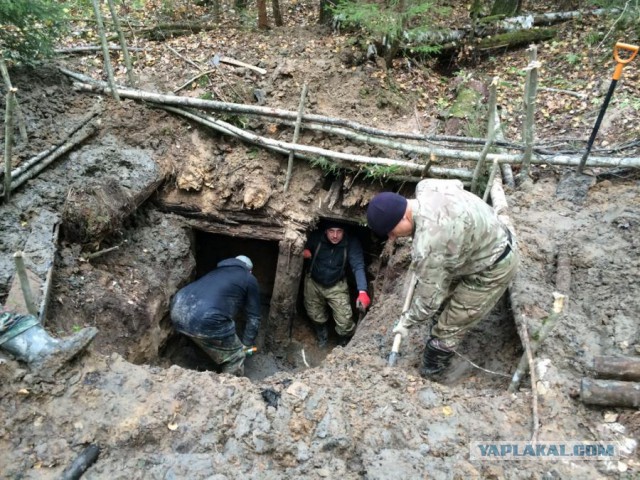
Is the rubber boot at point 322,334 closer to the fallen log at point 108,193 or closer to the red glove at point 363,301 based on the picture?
the red glove at point 363,301

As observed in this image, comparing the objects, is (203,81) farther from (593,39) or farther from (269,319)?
(593,39)

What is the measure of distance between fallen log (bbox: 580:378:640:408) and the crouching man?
12.2ft

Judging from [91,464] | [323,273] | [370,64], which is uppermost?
[370,64]

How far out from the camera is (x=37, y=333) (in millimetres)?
3631

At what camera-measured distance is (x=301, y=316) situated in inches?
323

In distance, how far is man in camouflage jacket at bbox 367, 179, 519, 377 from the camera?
11.3 feet

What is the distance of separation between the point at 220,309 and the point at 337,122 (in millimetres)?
2878

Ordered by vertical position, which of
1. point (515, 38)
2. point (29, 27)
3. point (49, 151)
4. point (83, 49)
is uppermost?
point (515, 38)

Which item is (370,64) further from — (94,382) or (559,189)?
(94,382)

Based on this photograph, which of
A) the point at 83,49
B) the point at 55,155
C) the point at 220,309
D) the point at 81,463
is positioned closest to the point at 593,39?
the point at 220,309

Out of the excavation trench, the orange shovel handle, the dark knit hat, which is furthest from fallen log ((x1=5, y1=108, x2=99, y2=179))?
the orange shovel handle

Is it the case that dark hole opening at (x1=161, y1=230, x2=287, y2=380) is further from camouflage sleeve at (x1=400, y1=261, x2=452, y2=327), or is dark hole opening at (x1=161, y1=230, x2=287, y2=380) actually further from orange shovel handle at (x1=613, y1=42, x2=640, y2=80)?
orange shovel handle at (x1=613, y1=42, x2=640, y2=80)

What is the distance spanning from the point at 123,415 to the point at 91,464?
0.36 m

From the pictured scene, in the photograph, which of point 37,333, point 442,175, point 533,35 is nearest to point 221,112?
point 442,175
